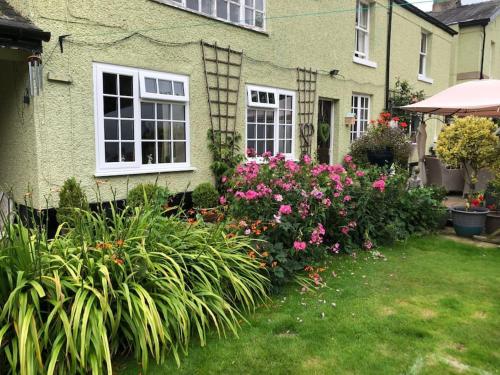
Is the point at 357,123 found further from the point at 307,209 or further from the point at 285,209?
the point at 285,209

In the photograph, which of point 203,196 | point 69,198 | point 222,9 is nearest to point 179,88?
point 203,196

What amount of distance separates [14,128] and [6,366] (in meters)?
4.41

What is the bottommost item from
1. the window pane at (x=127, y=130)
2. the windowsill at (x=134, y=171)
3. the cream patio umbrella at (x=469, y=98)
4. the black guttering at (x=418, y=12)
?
the windowsill at (x=134, y=171)

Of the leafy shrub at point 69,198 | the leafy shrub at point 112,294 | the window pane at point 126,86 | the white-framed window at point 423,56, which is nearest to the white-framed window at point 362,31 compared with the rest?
the white-framed window at point 423,56

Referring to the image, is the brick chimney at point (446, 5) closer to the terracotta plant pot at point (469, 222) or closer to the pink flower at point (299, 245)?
the terracotta plant pot at point (469, 222)

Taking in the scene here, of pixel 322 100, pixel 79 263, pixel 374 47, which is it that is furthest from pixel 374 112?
pixel 79 263

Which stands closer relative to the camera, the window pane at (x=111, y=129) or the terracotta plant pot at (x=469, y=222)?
the window pane at (x=111, y=129)

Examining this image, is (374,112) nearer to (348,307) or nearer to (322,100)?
(322,100)

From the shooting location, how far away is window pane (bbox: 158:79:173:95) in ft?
23.3

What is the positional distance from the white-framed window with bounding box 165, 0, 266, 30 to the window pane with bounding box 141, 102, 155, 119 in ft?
6.15

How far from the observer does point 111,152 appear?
6574 millimetres

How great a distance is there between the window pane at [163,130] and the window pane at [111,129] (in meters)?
0.82

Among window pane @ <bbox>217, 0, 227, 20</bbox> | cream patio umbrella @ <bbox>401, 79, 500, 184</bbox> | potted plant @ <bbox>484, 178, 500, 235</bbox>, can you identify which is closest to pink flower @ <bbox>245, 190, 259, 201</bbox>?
potted plant @ <bbox>484, 178, 500, 235</bbox>

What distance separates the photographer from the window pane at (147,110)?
6887mm
